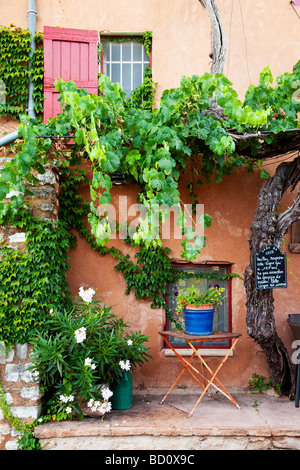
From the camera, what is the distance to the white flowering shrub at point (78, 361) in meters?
4.31

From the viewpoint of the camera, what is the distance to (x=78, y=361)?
4371 mm

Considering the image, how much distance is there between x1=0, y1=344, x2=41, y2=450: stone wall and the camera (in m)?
4.39

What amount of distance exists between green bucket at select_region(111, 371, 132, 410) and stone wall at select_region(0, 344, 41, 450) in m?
0.76

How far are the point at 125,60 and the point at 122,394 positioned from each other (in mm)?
4087

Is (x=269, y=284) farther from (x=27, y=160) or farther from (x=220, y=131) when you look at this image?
(x=27, y=160)

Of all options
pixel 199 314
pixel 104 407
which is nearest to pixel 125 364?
pixel 104 407

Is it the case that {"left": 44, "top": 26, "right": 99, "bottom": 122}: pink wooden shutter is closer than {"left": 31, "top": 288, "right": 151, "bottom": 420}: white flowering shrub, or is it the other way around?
{"left": 31, "top": 288, "right": 151, "bottom": 420}: white flowering shrub

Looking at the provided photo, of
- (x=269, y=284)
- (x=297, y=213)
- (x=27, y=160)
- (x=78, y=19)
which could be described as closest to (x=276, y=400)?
(x=269, y=284)

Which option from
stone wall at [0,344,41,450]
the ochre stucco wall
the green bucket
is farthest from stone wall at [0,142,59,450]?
the ochre stucco wall

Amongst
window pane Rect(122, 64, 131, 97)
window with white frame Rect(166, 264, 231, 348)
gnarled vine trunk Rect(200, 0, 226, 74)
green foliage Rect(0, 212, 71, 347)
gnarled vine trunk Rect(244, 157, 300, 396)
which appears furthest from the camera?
window pane Rect(122, 64, 131, 97)

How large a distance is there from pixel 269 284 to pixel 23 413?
275 centimetres

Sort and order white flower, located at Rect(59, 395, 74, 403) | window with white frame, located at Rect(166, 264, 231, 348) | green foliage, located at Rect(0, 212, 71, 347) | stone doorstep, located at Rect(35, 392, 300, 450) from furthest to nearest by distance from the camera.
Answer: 1. window with white frame, located at Rect(166, 264, 231, 348)
2. green foliage, located at Rect(0, 212, 71, 347)
3. white flower, located at Rect(59, 395, 74, 403)
4. stone doorstep, located at Rect(35, 392, 300, 450)

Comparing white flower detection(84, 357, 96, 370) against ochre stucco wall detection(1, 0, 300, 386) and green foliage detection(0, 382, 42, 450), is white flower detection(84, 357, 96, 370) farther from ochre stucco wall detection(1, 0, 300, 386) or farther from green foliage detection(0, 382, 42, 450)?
ochre stucco wall detection(1, 0, 300, 386)

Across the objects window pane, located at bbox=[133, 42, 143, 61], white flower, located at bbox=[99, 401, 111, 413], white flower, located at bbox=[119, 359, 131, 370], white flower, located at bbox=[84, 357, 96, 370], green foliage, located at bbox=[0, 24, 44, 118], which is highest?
window pane, located at bbox=[133, 42, 143, 61]
